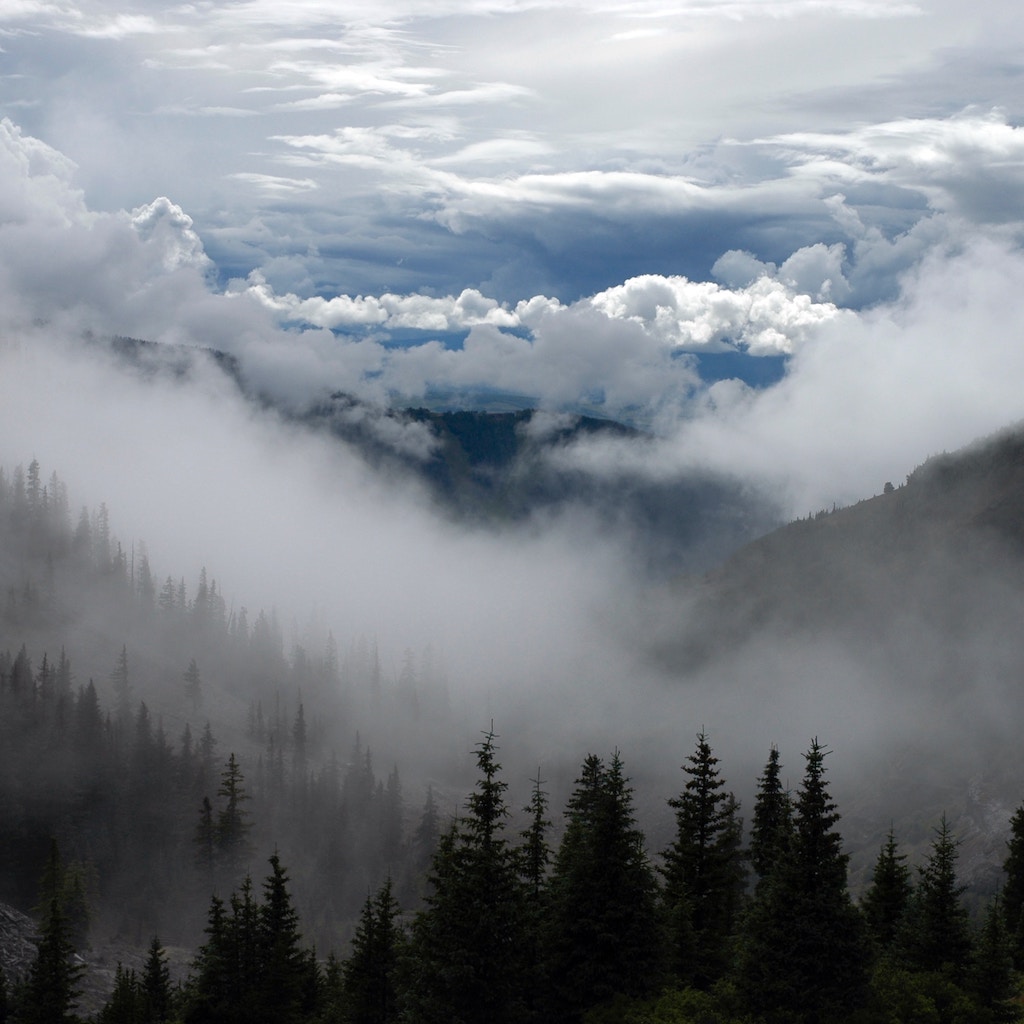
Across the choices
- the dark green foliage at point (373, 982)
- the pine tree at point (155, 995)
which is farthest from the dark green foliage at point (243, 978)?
the pine tree at point (155, 995)

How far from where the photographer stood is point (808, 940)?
39.4 meters

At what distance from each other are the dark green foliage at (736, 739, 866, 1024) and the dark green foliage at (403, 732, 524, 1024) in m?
9.62

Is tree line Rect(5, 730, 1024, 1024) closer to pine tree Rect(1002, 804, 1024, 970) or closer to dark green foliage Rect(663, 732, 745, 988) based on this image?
dark green foliage Rect(663, 732, 745, 988)

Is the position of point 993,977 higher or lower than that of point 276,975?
higher

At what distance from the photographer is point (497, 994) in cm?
4306

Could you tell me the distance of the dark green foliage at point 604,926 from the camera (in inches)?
1735

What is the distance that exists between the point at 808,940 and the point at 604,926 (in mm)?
8732

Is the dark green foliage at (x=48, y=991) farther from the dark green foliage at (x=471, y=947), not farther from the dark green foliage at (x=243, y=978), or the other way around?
the dark green foliage at (x=471, y=947)

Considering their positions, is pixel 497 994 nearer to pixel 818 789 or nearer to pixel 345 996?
pixel 818 789

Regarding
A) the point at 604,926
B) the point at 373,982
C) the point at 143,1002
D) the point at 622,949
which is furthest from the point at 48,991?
the point at 622,949

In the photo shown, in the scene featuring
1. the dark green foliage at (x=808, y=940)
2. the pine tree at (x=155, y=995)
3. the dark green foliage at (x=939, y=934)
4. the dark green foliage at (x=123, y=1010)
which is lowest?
the pine tree at (x=155, y=995)

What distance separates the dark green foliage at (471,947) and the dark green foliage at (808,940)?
9625 millimetres

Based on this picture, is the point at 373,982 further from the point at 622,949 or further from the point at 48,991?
the point at 622,949

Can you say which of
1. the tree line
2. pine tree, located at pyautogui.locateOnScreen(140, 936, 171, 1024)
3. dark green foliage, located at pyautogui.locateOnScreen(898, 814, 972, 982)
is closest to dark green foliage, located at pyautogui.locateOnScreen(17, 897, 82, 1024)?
the tree line
